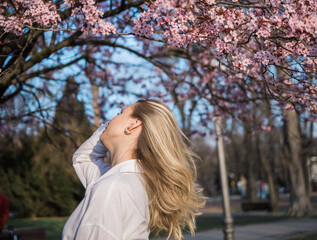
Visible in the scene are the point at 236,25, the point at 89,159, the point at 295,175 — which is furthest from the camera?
the point at 295,175

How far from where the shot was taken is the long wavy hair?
2.10 metres

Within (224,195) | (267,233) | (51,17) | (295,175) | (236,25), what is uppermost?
(51,17)

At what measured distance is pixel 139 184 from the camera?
1.97 m

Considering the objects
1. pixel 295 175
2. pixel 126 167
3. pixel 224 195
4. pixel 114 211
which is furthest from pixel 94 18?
pixel 295 175

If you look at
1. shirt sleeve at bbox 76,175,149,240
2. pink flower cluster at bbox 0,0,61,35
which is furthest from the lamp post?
shirt sleeve at bbox 76,175,149,240

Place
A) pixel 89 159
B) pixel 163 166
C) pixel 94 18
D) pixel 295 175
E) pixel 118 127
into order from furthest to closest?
pixel 295 175 < pixel 94 18 < pixel 89 159 < pixel 118 127 < pixel 163 166

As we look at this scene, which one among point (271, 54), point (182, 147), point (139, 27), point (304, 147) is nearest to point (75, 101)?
point (139, 27)

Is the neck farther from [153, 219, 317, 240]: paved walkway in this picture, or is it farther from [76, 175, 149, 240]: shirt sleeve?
[153, 219, 317, 240]: paved walkway

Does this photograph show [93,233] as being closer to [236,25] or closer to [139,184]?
[139,184]

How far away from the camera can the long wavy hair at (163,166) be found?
210 cm

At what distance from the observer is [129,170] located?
204 cm

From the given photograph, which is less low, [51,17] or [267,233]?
[51,17]

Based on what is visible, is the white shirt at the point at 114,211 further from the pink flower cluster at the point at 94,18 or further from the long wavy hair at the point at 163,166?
the pink flower cluster at the point at 94,18

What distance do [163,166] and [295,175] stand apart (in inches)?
740
